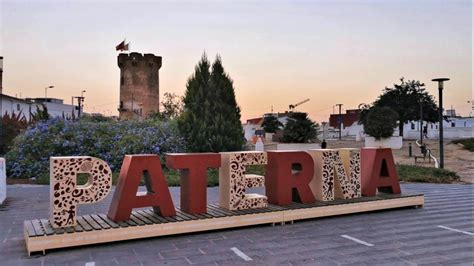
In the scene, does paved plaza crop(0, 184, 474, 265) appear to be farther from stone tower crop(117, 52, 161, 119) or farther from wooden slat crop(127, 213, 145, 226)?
stone tower crop(117, 52, 161, 119)

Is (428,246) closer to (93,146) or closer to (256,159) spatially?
(256,159)

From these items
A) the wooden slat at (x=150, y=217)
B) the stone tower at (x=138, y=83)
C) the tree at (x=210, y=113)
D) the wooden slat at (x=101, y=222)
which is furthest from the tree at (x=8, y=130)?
the stone tower at (x=138, y=83)

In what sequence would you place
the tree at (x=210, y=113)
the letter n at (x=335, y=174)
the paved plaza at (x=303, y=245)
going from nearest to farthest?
the paved plaza at (x=303, y=245) → the letter n at (x=335, y=174) → the tree at (x=210, y=113)

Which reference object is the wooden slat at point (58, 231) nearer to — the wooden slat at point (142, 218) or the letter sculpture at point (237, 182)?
the wooden slat at point (142, 218)

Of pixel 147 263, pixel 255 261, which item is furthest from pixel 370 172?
pixel 147 263

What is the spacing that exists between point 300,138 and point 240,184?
1954 centimetres

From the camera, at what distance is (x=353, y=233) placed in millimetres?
6816

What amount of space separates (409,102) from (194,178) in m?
37.5

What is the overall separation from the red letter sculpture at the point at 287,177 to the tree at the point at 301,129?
18.5 meters

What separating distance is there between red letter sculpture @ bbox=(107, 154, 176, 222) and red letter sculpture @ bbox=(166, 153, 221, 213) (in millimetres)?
364

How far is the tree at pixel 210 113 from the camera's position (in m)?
16.5

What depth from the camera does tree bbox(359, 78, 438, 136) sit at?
39.6m

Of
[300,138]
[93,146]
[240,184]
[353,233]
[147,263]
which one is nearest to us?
[147,263]

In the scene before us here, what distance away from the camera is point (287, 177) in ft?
25.7
